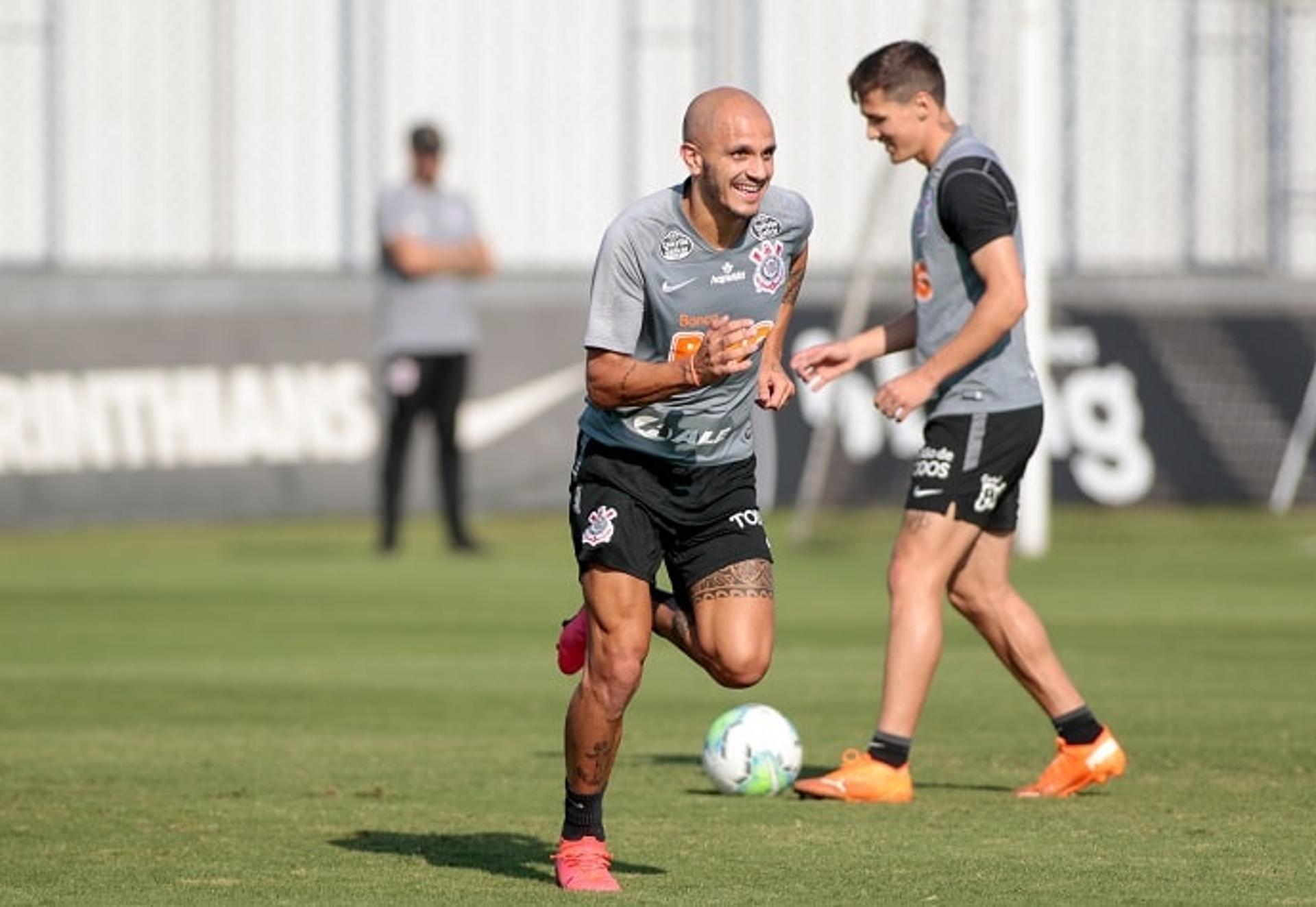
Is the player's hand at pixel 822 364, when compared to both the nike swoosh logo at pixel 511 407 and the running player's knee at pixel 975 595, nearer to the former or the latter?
the running player's knee at pixel 975 595

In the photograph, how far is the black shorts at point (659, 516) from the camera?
6859 millimetres

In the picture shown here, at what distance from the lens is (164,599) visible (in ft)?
50.6

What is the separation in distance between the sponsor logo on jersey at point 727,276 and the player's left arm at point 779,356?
0.19 m

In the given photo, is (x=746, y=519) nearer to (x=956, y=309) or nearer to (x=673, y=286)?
(x=673, y=286)

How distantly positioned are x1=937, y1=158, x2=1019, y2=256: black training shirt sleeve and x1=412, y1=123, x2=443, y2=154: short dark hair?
992cm

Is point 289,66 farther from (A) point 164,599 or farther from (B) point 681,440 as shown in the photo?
(B) point 681,440

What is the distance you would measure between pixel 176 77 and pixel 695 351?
665 inches

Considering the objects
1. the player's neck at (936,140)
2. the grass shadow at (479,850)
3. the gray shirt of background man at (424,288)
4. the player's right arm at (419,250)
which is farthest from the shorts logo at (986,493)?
the gray shirt of background man at (424,288)

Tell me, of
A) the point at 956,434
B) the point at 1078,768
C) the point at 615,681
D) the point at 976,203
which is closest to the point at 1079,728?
the point at 1078,768

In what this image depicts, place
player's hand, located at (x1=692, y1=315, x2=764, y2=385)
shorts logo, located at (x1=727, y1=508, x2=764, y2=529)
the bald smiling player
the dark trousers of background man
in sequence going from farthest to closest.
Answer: the dark trousers of background man
shorts logo, located at (x1=727, y1=508, x2=764, y2=529)
the bald smiling player
player's hand, located at (x1=692, y1=315, x2=764, y2=385)

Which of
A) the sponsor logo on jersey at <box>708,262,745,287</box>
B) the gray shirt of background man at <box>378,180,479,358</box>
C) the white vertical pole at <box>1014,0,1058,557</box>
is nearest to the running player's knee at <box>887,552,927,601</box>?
the sponsor logo on jersey at <box>708,262,745,287</box>

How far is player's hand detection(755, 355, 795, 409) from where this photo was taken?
7.04m

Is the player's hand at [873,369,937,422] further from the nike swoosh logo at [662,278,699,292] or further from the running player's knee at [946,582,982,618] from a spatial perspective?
the nike swoosh logo at [662,278,699,292]

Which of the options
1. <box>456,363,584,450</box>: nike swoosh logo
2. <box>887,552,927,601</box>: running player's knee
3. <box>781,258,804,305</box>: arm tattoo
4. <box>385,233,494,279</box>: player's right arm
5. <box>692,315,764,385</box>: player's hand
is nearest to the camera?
<box>692,315,764,385</box>: player's hand
